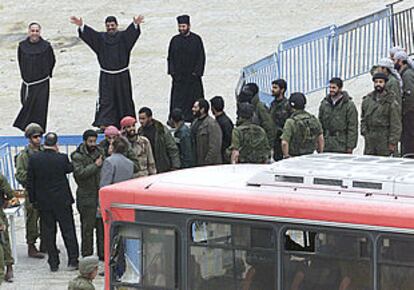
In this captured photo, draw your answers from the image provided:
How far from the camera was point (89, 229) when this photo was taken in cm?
1427

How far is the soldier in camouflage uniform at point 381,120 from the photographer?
1520 cm

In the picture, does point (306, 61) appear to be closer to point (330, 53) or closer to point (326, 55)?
point (326, 55)

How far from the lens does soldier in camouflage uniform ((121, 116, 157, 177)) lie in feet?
46.0

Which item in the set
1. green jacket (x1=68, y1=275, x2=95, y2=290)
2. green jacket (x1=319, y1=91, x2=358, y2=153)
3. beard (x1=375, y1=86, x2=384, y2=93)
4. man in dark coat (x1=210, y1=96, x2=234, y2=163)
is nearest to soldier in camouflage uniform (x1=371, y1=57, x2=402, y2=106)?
beard (x1=375, y1=86, x2=384, y2=93)

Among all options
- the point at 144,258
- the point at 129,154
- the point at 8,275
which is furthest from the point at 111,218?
the point at 8,275

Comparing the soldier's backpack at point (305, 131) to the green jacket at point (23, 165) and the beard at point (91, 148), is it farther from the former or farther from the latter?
the green jacket at point (23, 165)

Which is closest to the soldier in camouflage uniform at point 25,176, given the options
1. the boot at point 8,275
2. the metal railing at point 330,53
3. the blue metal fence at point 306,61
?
the boot at point 8,275

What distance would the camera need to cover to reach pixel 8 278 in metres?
14.1

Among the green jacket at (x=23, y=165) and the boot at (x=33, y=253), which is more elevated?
the green jacket at (x=23, y=165)

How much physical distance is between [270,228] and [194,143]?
5559 mm

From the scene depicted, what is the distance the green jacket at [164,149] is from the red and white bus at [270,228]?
3.88 m

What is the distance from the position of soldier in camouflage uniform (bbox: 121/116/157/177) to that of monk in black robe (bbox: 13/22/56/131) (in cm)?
453

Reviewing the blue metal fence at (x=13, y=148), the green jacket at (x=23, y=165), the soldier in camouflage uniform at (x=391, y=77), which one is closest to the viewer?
the green jacket at (x=23, y=165)

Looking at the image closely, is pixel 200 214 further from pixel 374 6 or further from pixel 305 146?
pixel 374 6
